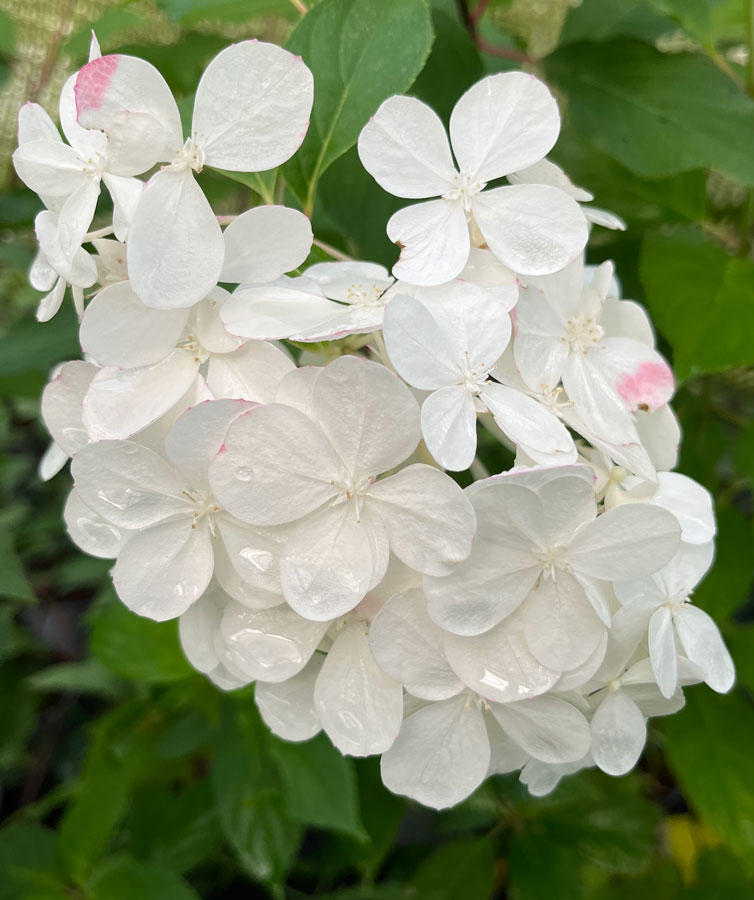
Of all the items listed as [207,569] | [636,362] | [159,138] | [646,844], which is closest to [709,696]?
[646,844]

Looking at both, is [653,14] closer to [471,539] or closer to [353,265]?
[353,265]

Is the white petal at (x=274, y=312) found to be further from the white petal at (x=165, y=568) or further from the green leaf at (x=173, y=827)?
the green leaf at (x=173, y=827)

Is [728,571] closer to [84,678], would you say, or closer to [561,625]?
[561,625]

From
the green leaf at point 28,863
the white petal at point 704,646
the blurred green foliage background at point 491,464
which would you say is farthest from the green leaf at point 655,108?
the green leaf at point 28,863

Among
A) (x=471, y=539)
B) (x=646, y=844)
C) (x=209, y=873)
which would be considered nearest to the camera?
(x=471, y=539)

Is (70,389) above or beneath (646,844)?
above

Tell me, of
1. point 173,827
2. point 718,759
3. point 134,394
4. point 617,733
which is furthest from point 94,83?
point 173,827
